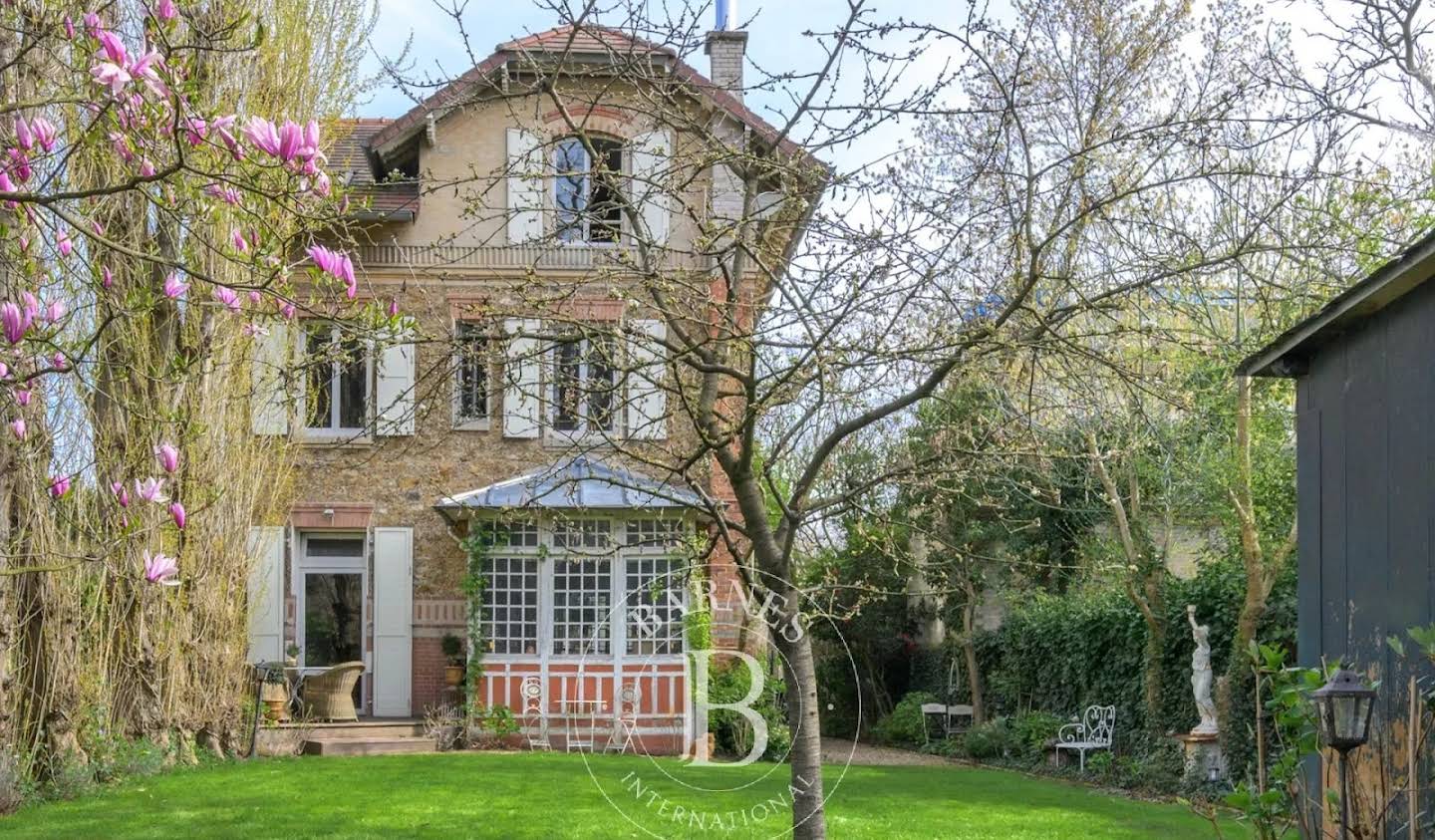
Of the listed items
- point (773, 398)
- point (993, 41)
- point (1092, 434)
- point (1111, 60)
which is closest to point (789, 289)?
point (773, 398)

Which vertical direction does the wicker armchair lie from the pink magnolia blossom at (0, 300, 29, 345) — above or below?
below

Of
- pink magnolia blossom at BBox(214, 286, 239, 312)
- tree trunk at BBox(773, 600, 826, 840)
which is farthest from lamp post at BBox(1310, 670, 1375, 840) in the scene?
pink magnolia blossom at BBox(214, 286, 239, 312)

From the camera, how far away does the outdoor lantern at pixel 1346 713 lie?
20.0 feet

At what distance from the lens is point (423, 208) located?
18578 mm

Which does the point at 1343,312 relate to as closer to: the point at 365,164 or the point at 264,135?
the point at 264,135

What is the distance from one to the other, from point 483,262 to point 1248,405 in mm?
9452

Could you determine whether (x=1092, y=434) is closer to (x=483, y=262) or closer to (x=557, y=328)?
(x=557, y=328)

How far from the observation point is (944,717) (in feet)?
75.3

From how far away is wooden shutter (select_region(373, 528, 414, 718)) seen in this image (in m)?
18.1

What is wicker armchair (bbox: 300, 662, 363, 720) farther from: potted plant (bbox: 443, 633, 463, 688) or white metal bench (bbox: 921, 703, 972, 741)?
white metal bench (bbox: 921, 703, 972, 741)

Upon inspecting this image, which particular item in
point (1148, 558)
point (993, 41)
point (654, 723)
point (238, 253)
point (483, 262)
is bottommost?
point (654, 723)

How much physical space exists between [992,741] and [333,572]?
9075mm

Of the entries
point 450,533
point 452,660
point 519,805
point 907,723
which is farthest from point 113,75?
point 907,723

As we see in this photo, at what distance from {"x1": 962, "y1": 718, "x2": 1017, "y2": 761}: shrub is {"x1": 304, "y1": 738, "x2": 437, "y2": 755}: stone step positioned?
307 inches
